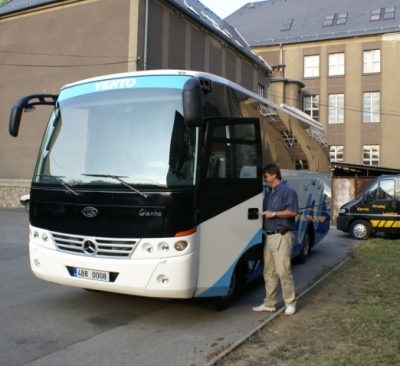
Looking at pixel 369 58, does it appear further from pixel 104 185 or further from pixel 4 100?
pixel 104 185

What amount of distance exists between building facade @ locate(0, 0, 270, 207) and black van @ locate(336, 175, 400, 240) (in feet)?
36.0

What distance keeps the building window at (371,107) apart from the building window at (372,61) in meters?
1.87

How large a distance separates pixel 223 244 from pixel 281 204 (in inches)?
35.7

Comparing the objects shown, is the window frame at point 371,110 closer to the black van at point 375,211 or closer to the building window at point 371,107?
the building window at point 371,107

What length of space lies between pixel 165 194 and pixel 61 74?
20782 mm

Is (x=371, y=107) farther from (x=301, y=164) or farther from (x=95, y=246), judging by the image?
(x=95, y=246)

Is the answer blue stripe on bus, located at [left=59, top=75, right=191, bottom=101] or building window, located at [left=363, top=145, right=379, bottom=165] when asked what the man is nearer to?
blue stripe on bus, located at [left=59, top=75, right=191, bottom=101]

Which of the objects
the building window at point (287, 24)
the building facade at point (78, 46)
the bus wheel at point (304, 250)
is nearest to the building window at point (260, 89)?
the building facade at point (78, 46)

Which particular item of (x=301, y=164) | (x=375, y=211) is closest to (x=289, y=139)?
(x=301, y=164)

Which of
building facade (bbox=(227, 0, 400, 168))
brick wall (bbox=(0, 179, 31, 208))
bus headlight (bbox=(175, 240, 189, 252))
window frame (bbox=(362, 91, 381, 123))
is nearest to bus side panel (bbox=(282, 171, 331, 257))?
bus headlight (bbox=(175, 240, 189, 252))

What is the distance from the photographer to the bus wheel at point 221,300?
6.43 meters

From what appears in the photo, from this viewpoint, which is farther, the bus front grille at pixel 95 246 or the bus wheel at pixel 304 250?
the bus wheel at pixel 304 250

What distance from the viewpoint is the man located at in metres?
6.31

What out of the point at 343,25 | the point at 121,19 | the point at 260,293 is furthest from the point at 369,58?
the point at 260,293
